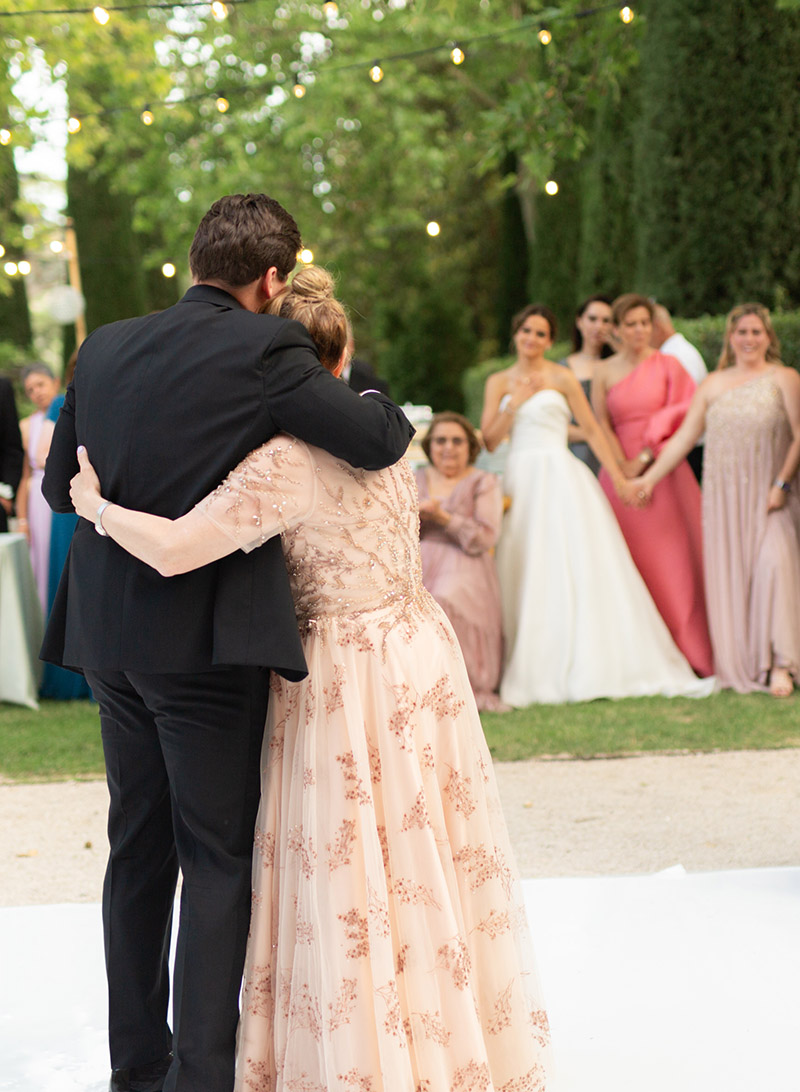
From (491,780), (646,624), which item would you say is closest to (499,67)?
(646,624)

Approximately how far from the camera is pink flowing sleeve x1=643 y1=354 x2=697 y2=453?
22.9ft

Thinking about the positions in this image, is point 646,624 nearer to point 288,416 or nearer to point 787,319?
point 787,319

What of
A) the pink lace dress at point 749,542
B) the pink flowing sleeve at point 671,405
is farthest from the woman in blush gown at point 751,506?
the pink flowing sleeve at point 671,405

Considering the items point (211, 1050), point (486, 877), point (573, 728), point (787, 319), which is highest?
point (787, 319)

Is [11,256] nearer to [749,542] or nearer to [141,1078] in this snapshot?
[749,542]

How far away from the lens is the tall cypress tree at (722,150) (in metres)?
8.46

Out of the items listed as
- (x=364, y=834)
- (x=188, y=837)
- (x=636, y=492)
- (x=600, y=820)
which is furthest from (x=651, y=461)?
(x=188, y=837)

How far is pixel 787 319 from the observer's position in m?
7.51

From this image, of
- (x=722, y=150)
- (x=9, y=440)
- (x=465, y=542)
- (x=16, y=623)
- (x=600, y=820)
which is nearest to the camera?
(x=600, y=820)

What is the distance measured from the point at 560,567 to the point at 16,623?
3.00 metres

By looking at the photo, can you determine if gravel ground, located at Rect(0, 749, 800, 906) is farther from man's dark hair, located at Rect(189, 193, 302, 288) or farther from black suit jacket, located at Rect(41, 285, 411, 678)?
man's dark hair, located at Rect(189, 193, 302, 288)

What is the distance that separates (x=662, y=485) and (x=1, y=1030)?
5171mm

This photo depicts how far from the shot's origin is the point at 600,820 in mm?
4312

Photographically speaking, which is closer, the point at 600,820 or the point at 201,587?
the point at 201,587
